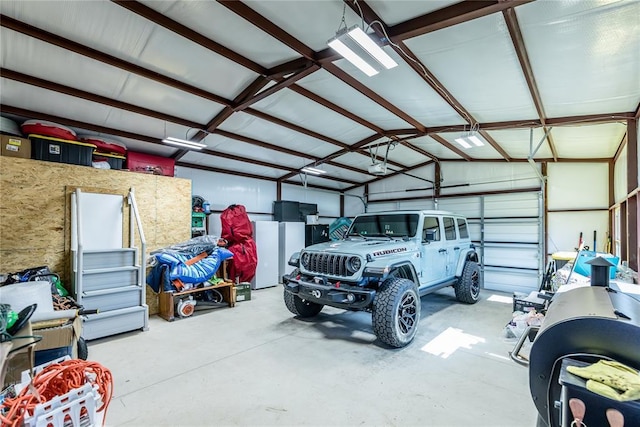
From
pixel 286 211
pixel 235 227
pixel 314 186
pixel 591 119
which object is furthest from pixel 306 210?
pixel 591 119

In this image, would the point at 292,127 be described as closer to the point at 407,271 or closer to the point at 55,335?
the point at 407,271

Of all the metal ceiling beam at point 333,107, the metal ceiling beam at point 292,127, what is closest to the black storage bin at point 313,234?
the metal ceiling beam at point 292,127

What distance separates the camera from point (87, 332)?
359 cm

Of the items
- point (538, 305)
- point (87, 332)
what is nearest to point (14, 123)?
point (87, 332)

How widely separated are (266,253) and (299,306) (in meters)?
2.97

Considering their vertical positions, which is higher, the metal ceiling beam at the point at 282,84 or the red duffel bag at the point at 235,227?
the metal ceiling beam at the point at 282,84

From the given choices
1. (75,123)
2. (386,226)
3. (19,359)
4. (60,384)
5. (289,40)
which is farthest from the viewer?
(386,226)

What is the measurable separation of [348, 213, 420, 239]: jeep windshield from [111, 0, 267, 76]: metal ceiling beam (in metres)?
2.85

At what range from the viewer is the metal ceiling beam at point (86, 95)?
3463 mm

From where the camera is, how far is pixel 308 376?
2.82m

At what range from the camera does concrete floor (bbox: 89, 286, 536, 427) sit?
88.2 inches

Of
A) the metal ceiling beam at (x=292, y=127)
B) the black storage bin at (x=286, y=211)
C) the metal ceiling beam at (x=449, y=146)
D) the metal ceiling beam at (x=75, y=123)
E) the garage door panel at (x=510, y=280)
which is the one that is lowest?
the garage door panel at (x=510, y=280)

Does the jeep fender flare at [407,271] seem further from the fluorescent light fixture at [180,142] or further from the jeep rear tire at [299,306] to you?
the fluorescent light fixture at [180,142]

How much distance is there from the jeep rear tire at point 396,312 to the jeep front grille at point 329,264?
0.51 meters
